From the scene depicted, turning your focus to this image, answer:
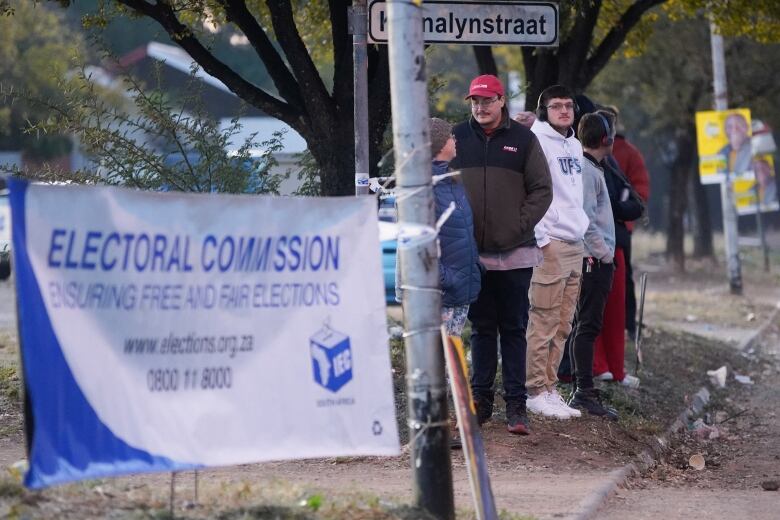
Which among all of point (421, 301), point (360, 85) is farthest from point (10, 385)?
point (421, 301)

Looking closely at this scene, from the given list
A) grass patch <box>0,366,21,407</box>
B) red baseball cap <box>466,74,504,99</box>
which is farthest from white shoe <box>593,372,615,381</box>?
grass patch <box>0,366,21,407</box>

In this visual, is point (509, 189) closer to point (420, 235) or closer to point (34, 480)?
point (420, 235)

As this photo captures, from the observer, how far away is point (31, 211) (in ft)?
16.2

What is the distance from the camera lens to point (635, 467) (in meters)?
8.09

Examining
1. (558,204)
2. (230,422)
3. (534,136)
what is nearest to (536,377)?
(558,204)

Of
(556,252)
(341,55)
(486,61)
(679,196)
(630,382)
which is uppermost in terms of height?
(486,61)

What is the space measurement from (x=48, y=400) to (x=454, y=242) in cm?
295

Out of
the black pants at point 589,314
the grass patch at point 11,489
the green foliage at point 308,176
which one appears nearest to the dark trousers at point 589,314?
the black pants at point 589,314

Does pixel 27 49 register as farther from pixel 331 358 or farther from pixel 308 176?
pixel 331 358

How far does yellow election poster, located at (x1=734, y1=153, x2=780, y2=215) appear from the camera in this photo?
76.1ft

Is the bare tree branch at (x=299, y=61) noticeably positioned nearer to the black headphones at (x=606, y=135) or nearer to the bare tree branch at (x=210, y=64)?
the bare tree branch at (x=210, y=64)

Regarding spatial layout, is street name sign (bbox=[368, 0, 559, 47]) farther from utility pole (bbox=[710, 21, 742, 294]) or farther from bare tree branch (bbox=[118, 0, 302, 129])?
utility pole (bbox=[710, 21, 742, 294])

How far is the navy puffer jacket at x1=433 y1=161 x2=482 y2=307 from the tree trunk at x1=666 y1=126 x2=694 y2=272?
20.3m

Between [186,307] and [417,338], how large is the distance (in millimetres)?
991
